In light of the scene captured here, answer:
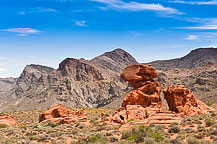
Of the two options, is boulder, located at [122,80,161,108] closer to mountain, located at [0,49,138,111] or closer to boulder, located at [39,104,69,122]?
boulder, located at [39,104,69,122]

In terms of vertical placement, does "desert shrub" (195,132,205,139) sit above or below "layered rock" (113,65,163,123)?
below

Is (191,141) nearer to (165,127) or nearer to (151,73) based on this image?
(165,127)

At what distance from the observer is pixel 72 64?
16338 centimetres

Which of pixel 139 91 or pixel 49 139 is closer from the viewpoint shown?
pixel 49 139

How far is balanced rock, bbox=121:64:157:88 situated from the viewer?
33.4m

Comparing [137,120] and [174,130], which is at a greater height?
[174,130]

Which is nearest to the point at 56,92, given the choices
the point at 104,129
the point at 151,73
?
the point at 151,73

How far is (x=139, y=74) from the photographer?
33.6m

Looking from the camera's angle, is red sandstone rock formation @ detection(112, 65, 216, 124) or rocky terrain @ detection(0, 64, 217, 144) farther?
red sandstone rock formation @ detection(112, 65, 216, 124)

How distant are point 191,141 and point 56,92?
116m

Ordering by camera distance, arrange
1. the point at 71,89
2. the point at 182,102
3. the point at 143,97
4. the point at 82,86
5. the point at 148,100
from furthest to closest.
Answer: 1. the point at 82,86
2. the point at 71,89
3. the point at 143,97
4. the point at 148,100
5. the point at 182,102

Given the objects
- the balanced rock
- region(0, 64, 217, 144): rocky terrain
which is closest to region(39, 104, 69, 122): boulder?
region(0, 64, 217, 144): rocky terrain

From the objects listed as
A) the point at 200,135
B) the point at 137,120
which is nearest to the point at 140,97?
the point at 137,120

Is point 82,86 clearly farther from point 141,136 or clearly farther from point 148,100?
point 141,136
